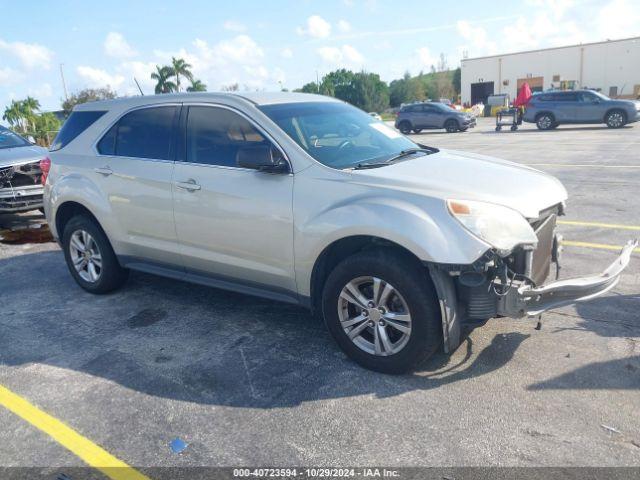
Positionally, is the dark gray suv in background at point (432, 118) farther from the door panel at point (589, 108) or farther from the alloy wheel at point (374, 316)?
the alloy wheel at point (374, 316)

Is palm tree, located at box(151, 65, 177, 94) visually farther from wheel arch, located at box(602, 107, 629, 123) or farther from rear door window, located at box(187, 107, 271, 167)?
rear door window, located at box(187, 107, 271, 167)

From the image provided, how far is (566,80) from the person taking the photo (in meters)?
53.0

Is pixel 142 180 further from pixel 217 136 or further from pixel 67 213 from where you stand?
pixel 67 213

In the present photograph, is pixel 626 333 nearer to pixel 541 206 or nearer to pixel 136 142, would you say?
pixel 541 206

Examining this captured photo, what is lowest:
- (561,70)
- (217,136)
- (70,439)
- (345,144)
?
(70,439)

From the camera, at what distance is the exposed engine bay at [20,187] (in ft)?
27.9

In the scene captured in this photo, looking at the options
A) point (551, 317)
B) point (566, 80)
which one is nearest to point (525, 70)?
point (566, 80)

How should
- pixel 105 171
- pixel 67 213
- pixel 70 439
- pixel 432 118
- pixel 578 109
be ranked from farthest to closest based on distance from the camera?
pixel 432 118 < pixel 578 109 < pixel 67 213 < pixel 105 171 < pixel 70 439

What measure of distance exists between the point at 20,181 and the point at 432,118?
2348 centimetres

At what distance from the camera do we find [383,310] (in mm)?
3607

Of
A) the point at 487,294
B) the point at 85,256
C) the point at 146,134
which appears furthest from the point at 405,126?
the point at 487,294

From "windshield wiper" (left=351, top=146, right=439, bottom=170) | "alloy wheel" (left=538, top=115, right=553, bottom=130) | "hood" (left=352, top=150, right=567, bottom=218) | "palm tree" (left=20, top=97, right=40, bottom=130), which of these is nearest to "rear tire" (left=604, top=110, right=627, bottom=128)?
"alloy wheel" (left=538, top=115, right=553, bottom=130)

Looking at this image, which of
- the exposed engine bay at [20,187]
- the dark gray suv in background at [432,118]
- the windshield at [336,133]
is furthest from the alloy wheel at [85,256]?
the dark gray suv in background at [432,118]

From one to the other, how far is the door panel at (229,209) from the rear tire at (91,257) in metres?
1.09
